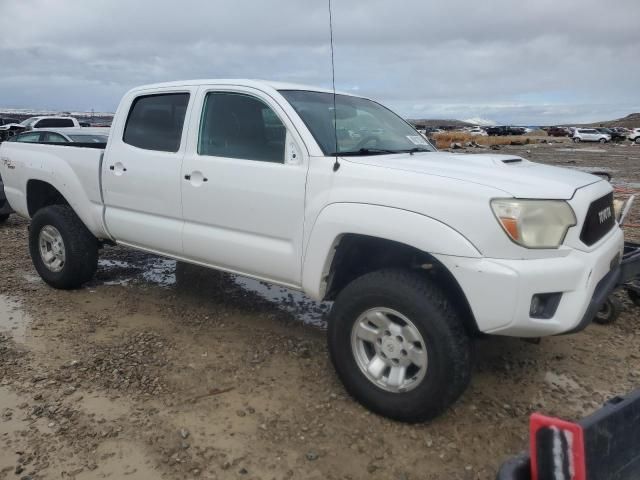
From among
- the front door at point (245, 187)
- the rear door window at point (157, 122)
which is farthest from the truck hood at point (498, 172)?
the rear door window at point (157, 122)

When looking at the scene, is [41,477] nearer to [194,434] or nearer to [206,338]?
[194,434]

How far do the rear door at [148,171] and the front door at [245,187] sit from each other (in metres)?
0.17

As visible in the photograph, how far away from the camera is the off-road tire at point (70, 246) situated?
5.16 m

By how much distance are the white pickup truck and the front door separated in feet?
0.04

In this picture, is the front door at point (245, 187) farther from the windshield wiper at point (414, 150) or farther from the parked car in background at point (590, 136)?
the parked car in background at point (590, 136)

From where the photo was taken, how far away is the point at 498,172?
3.17 m

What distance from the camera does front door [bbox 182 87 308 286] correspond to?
3592mm

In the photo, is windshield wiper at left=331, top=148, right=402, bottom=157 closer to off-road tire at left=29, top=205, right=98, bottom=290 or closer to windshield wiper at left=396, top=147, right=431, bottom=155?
windshield wiper at left=396, top=147, right=431, bottom=155

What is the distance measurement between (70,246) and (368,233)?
3.22 metres

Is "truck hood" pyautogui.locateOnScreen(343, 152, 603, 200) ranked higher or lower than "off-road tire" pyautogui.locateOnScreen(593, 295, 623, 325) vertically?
higher

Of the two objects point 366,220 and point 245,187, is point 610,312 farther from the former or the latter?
point 245,187

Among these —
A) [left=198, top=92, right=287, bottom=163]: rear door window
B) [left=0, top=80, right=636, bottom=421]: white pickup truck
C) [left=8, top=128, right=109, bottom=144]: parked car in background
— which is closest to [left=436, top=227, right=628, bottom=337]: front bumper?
[left=0, top=80, right=636, bottom=421]: white pickup truck

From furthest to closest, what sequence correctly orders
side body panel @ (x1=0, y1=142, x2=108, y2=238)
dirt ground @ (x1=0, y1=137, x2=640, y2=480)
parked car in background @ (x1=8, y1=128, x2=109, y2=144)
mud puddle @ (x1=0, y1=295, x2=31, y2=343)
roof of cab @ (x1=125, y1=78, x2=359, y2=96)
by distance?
parked car in background @ (x1=8, y1=128, x2=109, y2=144), side body panel @ (x1=0, y1=142, x2=108, y2=238), mud puddle @ (x1=0, y1=295, x2=31, y2=343), roof of cab @ (x1=125, y1=78, x2=359, y2=96), dirt ground @ (x1=0, y1=137, x2=640, y2=480)

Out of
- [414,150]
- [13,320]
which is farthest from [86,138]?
[414,150]
